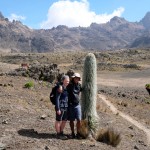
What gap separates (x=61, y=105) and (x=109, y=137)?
1.91 m

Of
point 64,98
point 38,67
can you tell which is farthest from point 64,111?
point 38,67

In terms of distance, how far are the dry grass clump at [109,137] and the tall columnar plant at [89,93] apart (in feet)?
0.96

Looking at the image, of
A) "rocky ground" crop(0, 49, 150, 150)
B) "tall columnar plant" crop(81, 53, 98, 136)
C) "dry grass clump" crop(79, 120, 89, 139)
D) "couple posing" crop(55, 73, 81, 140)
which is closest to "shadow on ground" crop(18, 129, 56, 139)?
"rocky ground" crop(0, 49, 150, 150)

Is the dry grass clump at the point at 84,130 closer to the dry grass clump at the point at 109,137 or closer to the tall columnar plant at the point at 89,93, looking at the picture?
the tall columnar plant at the point at 89,93

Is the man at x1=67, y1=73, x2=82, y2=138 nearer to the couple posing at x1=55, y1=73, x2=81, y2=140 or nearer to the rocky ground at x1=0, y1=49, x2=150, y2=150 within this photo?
the couple posing at x1=55, y1=73, x2=81, y2=140

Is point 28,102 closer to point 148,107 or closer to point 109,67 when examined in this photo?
point 148,107

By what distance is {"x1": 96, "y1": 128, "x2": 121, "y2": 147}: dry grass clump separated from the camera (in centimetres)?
1245

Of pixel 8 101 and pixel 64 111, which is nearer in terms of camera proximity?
pixel 64 111

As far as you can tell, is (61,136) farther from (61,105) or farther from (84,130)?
(61,105)

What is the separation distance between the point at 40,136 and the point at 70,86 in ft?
5.46

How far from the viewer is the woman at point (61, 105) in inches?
451

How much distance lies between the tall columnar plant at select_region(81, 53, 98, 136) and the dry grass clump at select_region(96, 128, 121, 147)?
292 millimetres

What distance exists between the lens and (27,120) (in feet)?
45.2

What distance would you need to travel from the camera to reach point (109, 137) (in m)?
12.5
